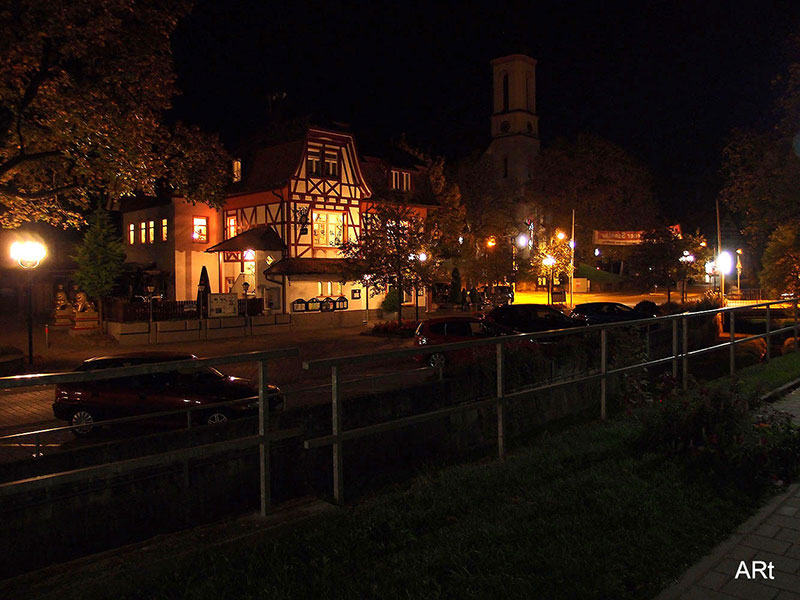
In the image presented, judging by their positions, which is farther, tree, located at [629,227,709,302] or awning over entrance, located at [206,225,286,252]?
tree, located at [629,227,709,302]

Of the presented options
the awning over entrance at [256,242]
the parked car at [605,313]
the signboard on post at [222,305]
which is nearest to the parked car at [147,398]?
the signboard on post at [222,305]

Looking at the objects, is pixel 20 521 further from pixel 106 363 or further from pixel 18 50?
pixel 18 50

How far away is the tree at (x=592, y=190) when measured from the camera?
66.9 metres

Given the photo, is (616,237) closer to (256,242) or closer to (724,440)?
(256,242)

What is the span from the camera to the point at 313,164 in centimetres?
3644

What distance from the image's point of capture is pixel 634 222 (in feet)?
224

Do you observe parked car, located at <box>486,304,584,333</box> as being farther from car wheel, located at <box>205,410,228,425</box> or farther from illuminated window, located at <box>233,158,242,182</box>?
illuminated window, located at <box>233,158,242,182</box>

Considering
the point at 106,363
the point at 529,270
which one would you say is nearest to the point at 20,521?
the point at 106,363

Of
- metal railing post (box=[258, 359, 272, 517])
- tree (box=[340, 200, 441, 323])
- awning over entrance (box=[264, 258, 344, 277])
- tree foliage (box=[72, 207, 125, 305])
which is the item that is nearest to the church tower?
awning over entrance (box=[264, 258, 344, 277])

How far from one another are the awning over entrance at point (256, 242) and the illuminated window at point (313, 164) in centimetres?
396

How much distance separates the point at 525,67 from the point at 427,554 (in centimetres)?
7932

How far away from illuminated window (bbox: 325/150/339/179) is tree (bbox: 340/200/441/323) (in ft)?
26.4

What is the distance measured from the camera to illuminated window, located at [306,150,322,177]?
36.2 meters

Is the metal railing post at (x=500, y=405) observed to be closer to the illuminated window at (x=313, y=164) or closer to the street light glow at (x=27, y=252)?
the street light glow at (x=27, y=252)
